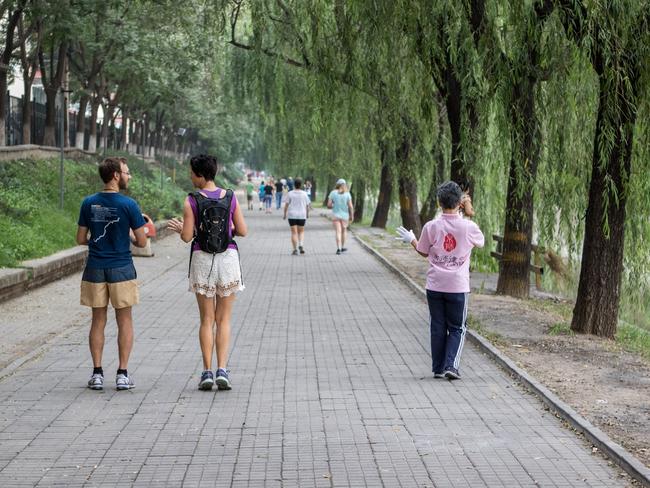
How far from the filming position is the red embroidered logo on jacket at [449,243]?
30.5 ft

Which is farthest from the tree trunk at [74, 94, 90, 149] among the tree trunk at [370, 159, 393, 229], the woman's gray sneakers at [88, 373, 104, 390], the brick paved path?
the woman's gray sneakers at [88, 373, 104, 390]

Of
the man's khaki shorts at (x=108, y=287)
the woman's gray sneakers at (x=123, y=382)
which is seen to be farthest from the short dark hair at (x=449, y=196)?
the woman's gray sneakers at (x=123, y=382)

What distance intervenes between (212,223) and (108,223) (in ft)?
2.66

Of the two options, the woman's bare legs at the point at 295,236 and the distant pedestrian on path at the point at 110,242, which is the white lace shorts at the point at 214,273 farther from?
the woman's bare legs at the point at 295,236

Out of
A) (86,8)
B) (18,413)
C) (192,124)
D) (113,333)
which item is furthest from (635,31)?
(192,124)

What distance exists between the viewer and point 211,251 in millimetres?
8523

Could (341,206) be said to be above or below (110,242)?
below

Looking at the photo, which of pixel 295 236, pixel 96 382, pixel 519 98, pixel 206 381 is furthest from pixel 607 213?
pixel 295 236

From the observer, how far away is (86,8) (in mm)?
28578

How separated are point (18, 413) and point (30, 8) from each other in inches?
893

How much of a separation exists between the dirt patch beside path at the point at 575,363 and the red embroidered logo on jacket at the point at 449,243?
133cm

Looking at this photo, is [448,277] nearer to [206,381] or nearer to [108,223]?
[206,381]

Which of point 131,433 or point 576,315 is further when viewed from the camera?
point 576,315

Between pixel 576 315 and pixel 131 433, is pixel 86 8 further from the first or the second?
pixel 131 433
